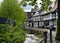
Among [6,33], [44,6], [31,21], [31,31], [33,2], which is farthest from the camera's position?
[31,21]

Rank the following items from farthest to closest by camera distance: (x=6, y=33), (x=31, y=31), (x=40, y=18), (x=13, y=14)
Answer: (x=40, y=18), (x=31, y=31), (x=13, y=14), (x=6, y=33)

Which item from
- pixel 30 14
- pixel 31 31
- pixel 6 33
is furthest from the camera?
pixel 30 14

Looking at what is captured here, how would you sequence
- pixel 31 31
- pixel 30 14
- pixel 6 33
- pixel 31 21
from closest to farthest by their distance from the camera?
pixel 6 33 < pixel 31 31 < pixel 31 21 < pixel 30 14

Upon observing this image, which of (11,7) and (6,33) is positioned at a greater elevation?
(11,7)

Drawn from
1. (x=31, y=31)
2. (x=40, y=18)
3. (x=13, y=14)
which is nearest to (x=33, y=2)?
(x=13, y=14)

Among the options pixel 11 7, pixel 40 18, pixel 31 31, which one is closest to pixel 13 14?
pixel 11 7

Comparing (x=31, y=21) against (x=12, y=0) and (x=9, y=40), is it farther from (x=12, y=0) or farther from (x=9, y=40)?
(x=9, y=40)

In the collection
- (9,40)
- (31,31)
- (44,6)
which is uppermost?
(44,6)

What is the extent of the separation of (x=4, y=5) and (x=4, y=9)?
0.65 metres

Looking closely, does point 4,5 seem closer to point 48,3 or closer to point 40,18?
point 48,3

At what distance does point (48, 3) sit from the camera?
6.39 m

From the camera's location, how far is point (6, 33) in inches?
383

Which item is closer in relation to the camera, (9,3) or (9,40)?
(9,40)

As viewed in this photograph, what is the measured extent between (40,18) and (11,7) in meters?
34.1
